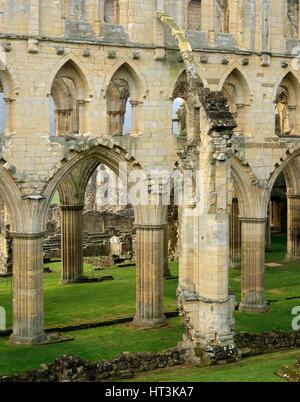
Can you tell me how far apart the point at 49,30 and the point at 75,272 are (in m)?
10.8

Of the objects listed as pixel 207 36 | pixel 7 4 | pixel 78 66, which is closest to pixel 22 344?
pixel 78 66

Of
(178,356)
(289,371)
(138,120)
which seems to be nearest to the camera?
(289,371)

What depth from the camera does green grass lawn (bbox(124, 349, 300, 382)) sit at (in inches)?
562

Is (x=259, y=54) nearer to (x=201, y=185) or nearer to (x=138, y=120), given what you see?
→ (x=138, y=120)

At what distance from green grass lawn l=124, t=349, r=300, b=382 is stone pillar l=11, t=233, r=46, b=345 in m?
4.48

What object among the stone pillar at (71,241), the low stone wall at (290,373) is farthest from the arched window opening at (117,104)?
the low stone wall at (290,373)

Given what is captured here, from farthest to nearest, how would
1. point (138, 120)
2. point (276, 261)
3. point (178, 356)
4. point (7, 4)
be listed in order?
point (276, 261) → point (138, 120) → point (7, 4) → point (178, 356)

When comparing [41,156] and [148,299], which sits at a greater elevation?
[41,156]

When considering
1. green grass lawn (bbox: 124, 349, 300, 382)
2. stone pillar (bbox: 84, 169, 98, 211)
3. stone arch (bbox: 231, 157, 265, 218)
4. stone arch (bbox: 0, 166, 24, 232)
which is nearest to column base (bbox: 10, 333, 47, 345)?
stone arch (bbox: 0, 166, 24, 232)

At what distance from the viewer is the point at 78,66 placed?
18.9m

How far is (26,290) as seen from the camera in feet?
60.6

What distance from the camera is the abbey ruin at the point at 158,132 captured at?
16.9 meters

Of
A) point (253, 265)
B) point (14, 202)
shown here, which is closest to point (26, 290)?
point (14, 202)

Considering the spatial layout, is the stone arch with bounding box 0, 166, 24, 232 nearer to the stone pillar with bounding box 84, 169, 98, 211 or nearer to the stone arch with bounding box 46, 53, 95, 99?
the stone arch with bounding box 46, 53, 95, 99
